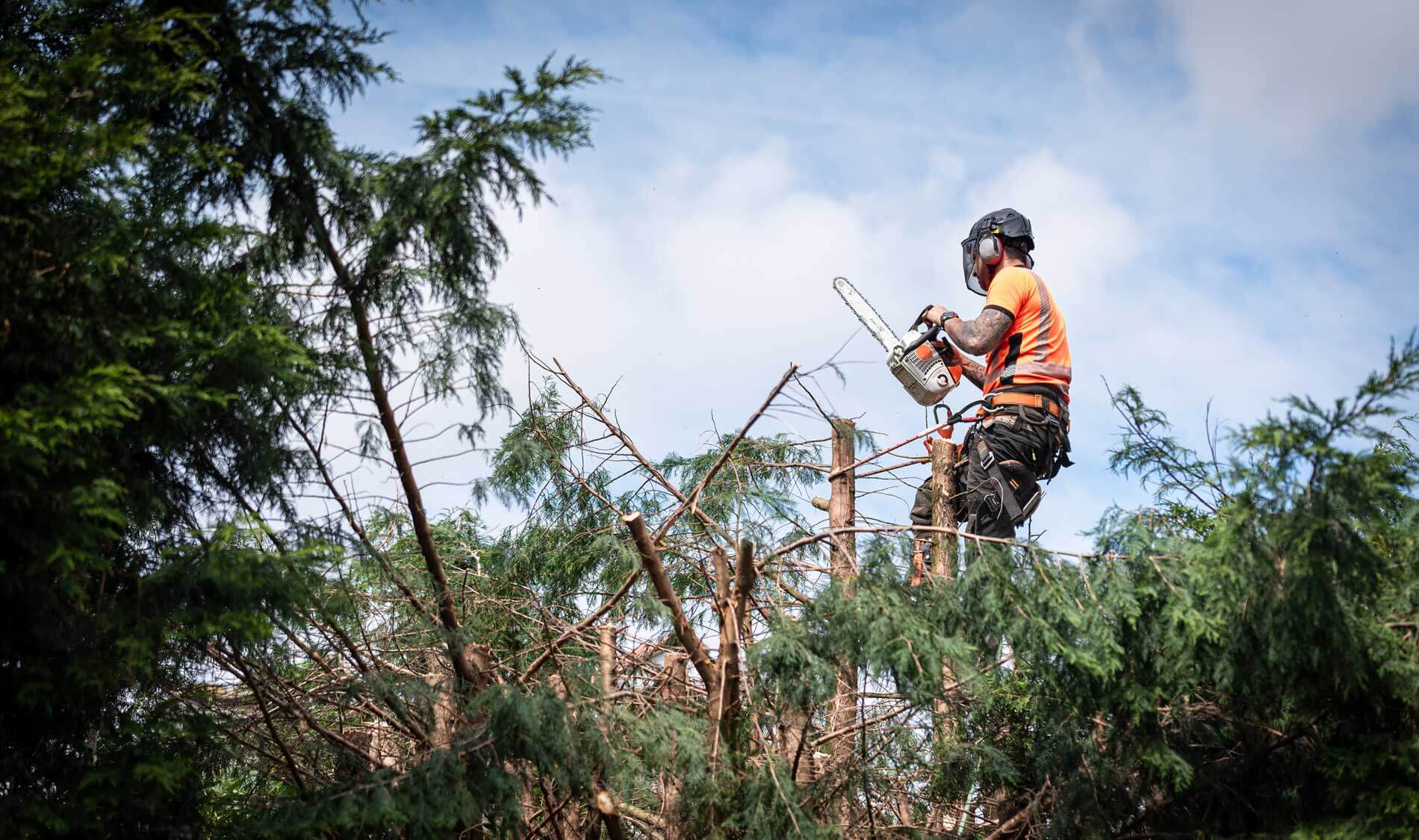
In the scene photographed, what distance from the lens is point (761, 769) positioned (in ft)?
16.7

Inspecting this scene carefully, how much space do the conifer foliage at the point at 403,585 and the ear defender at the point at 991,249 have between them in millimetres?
1564

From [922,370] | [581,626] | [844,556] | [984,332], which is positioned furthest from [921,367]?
[581,626]

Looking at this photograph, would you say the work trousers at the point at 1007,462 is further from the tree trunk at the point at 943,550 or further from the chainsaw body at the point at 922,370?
the chainsaw body at the point at 922,370

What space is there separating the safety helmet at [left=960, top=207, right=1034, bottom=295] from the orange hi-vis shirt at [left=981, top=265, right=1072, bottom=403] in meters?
0.28

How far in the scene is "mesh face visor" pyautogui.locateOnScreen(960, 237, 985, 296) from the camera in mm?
7000

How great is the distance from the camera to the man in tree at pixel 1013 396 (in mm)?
6281

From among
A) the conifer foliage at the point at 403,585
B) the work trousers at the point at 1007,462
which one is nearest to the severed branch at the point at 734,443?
the conifer foliage at the point at 403,585

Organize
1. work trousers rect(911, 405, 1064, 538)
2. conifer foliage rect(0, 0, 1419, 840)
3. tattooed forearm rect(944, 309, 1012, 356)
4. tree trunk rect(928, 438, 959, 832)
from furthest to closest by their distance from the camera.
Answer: tattooed forearm rect(944, 309, 1012, 356), work trousers rect(911, 405, 1064, 538), tree trunk rect(928, 438, 959, 832), conifer foliage rect(0, 0, 1419, 840)

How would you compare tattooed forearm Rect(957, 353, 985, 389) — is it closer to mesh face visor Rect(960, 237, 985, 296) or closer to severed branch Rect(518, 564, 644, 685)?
mesh face visor Rect(960, 237, 985, 296)

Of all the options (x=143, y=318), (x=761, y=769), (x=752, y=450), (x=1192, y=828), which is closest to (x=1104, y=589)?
(x=1192, y=828)

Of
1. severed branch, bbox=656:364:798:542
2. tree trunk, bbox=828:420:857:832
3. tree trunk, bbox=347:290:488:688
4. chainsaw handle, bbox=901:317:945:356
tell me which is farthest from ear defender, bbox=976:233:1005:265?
tree trunk, bbox=347:290:488:688

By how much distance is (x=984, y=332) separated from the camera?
21.0ft

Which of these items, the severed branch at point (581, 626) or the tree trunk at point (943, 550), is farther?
the tree trunk at point (943, 550)

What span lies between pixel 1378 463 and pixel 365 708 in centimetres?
456
